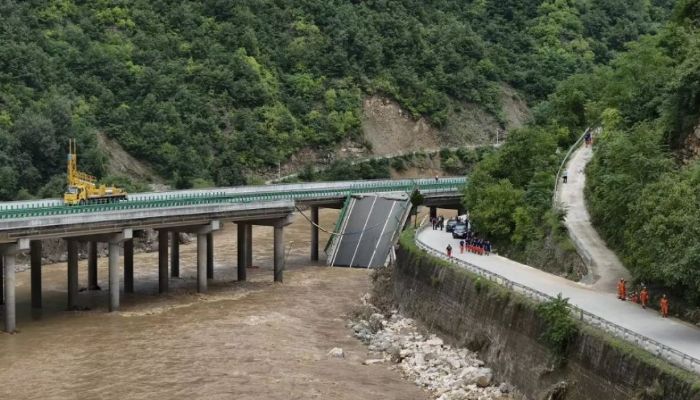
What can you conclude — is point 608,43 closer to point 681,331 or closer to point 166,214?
point 166,214

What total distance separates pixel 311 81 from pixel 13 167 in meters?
54.6

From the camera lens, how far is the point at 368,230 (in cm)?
7381

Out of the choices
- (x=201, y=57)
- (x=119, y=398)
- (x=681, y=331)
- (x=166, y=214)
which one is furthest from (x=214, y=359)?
(x=201, y=57)

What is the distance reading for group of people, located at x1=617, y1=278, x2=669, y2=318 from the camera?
114 ft


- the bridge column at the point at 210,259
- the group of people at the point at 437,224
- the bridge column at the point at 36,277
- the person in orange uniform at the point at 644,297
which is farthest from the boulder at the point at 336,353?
the bridge column at the point at 210,259

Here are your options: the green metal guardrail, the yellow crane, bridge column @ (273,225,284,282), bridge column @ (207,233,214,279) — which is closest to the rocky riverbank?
bridge column @ (273,225,284,282)

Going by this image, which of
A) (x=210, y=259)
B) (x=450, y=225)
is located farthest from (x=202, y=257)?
(x=450, y=225)

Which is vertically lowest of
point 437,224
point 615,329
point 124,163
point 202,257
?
point 202,257

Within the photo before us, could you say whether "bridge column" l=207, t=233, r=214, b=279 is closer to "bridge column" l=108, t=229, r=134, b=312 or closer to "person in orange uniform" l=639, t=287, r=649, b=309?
"bridge column" l=108, t=229, r=134, b=312

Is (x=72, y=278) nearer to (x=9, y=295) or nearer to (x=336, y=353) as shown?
(x=9, y=295)

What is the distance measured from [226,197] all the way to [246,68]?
64.7 metres

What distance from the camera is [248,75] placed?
127 m

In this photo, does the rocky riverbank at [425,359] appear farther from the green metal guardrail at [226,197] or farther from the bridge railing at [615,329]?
the green metal guardrail at [226,197]

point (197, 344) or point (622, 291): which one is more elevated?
point (622, 291)
